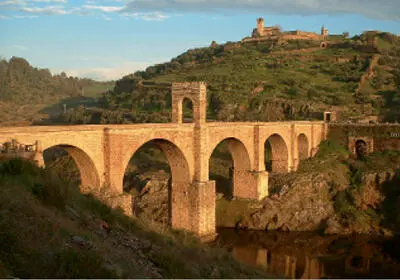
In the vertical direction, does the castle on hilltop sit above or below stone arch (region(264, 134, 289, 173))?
above

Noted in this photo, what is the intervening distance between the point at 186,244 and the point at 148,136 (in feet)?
27.7

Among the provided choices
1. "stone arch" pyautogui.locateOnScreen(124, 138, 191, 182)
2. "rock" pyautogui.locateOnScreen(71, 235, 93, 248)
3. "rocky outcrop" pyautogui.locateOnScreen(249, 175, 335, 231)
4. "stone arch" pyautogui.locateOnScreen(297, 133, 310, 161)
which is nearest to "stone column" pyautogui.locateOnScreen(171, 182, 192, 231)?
"stone arch" pyautogui.locateOnScreen(124, 138, 191, 182)

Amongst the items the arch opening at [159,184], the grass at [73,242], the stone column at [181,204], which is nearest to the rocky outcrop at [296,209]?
the stone column at [181,204]

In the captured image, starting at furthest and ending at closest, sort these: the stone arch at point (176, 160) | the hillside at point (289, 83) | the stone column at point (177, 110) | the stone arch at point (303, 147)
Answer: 1. the hillside at point (289, 83)
2. the stone arch at point (303, 147)
3. the stone column at point (177, 110)
4. the stone arch at point (176, 160)

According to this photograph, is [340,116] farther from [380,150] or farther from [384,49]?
[384,49]

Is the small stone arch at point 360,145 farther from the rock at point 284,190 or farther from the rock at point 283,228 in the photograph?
the rock at point 283,228

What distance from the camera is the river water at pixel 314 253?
21.9 m

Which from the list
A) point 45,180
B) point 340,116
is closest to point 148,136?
point 45,180

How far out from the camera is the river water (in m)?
21.9

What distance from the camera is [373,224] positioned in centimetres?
2844

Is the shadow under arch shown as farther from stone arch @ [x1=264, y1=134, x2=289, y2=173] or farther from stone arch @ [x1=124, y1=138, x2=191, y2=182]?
stone arch @ [x1=124, y1=138, x2=191, y2=182]

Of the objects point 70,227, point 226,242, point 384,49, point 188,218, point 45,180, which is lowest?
point 226,242

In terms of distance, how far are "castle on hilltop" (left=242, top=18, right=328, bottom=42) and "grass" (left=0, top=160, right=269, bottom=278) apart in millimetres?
77776

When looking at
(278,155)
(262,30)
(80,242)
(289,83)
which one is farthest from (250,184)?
(262,30)
